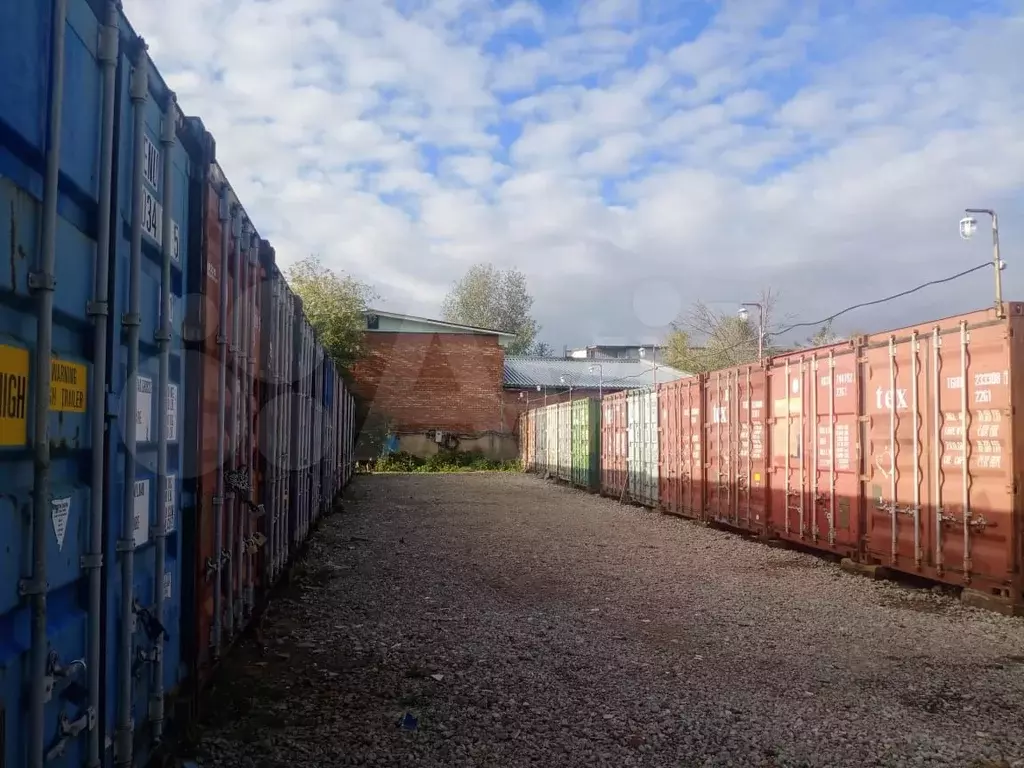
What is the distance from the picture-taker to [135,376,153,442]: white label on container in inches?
124

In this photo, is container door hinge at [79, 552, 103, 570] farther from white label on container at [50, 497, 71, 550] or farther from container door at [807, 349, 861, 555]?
container door at [807, 349, 861, 555]

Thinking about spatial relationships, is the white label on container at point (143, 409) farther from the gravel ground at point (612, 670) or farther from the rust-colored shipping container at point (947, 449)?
the rust-colored shipping container at point (947, 449)

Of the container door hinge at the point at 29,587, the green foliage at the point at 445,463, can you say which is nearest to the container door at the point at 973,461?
the container door hinge at the point at 29,587

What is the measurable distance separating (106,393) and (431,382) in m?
34.7

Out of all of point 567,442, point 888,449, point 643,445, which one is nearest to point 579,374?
point 567,442

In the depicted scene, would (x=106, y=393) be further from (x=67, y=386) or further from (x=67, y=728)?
(x=67, y=728)

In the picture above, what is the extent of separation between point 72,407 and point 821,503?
9.61 meters

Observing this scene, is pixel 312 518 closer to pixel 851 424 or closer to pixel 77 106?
pixel 851 424

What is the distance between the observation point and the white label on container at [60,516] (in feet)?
8.09

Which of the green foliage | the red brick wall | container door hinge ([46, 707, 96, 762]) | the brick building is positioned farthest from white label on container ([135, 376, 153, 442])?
the red brick wall

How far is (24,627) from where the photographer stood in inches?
92.7

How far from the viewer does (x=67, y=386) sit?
2561 mm

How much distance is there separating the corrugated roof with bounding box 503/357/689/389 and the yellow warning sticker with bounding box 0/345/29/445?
133 ft

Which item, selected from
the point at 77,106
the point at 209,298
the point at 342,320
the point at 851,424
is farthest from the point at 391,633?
the point at 342,320
